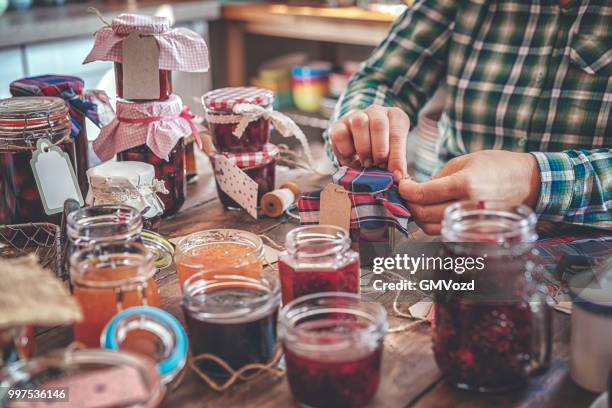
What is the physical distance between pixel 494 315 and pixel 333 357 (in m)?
0.17

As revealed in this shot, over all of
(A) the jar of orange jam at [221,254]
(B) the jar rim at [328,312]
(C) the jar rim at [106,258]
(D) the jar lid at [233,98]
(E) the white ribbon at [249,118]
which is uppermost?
(D) the jar lid at [233,98]

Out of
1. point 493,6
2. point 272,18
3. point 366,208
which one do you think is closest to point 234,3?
point 272,18

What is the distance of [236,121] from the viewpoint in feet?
4.40

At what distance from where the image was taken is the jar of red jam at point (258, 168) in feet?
4.42

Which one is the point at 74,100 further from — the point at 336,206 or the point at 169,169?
the point at 336,206

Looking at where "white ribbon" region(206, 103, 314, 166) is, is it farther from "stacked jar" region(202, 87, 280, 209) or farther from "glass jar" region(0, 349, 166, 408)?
"glass jar" region(0, 349, 166, 408)

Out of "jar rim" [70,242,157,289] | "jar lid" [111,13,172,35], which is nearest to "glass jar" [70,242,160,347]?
"jar rim" [70,242,157,289]

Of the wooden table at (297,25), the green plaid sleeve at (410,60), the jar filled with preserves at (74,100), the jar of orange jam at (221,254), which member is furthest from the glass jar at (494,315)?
the wooden table at (297,25)

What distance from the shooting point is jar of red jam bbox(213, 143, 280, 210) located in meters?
1.35

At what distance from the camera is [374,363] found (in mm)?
747

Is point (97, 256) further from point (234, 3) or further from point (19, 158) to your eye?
point (234, 3)

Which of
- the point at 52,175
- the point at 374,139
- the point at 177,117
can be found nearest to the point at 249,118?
the point at 177,117

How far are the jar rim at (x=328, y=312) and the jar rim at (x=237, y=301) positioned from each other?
0.09ft

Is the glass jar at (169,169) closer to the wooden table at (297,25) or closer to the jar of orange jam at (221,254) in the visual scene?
the jar of orange jam at (221,254)
